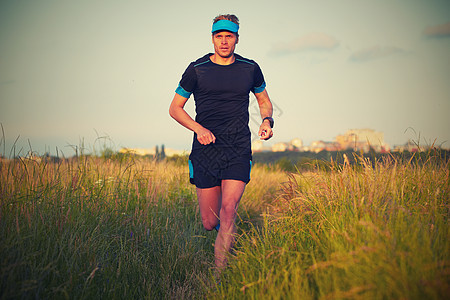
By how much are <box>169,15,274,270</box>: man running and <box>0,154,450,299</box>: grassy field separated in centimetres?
54

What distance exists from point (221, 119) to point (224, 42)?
0.86 metres

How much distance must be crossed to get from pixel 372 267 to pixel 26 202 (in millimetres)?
3461

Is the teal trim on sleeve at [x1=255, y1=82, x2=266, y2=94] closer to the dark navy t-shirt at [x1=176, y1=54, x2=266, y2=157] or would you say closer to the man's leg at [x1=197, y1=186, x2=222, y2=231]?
the dark navy t-shirt at [x1=176, y1=54, x2=266, y2=157]

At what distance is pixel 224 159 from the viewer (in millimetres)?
4125

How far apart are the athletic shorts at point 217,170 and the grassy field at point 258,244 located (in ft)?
1.91

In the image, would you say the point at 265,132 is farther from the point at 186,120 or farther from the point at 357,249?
the point at 357,249

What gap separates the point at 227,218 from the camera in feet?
12.9

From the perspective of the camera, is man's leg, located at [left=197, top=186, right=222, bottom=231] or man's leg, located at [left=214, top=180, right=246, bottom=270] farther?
man's leg, located at [left=197, top=186, right=222, bottom=231]

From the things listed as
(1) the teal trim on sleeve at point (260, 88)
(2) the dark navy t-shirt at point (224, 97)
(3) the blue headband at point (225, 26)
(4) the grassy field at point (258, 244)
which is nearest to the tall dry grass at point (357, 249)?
(4) the grassy field at point (258, 244)

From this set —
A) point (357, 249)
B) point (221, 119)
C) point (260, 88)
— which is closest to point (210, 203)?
point (221, 119)

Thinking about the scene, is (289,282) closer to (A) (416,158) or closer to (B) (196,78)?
(B) (196,78)

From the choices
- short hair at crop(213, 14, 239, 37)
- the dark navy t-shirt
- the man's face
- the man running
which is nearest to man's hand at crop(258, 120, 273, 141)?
the man running

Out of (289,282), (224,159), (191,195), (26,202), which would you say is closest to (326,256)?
(289,282)

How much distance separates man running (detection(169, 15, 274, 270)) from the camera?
4062 millimetres
